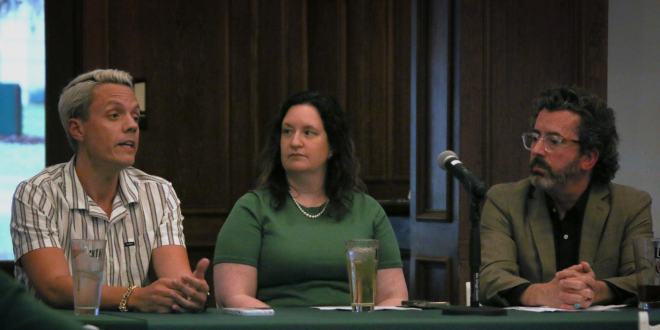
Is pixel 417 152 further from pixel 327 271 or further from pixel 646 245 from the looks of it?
pixel 646 245

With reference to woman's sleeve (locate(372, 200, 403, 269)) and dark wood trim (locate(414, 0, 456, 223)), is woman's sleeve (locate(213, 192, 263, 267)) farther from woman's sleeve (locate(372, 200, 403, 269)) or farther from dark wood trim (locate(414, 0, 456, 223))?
dark wood trim (locate(414, 0, 456, 223))

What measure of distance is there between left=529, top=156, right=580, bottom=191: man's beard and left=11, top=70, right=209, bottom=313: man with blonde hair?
107 cm

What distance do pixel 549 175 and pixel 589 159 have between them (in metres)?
0.17

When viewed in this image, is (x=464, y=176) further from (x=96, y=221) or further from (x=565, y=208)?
(x=96, y=221)

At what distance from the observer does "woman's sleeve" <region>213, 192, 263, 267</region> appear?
2285 mm

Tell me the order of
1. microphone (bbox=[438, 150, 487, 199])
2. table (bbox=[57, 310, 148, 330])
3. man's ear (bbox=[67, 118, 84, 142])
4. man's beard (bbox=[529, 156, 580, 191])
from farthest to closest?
man's beard (bbox=[529, 156, 580, 191]) < man's ear (bbox=[67, 118, 84, 142]) < microphone (bbox=[438, 150, 487, 199]) < table (bbox=[57, 310, 148, 330])

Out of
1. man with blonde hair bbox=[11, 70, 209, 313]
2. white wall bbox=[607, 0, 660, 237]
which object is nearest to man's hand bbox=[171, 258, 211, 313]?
man with blonde hair bbox=[11, 70, 209, 313]

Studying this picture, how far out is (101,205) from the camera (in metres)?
2.18

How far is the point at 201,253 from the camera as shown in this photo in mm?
4227

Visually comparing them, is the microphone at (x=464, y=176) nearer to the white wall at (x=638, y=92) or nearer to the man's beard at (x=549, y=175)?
the man's beard at (x=549, y=175)

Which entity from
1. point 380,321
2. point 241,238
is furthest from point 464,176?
point 241,238

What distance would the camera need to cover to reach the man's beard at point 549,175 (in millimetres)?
2340

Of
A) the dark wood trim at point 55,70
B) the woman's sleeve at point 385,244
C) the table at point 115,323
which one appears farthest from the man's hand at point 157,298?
the dark wood trim at point 55,70

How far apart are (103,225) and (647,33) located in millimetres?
2541
